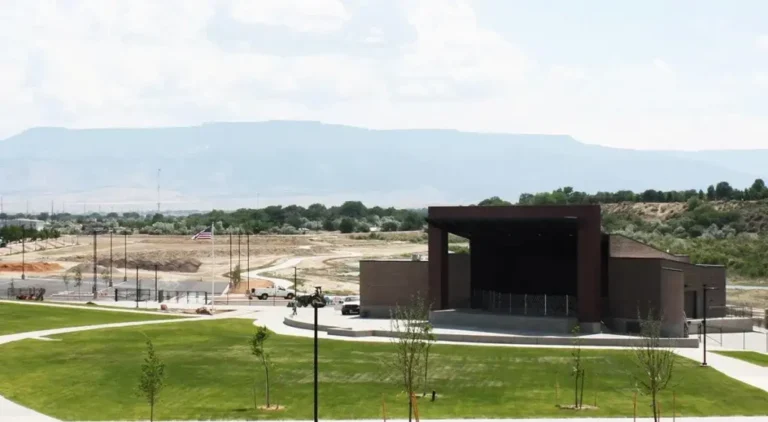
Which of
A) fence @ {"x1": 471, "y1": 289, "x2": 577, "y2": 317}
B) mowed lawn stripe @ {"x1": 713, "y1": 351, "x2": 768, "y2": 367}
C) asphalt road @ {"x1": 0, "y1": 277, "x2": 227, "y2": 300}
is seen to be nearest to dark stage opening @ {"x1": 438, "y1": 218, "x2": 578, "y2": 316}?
fence @ {"x1": 471, "y1": 289, "x2": 577, "y2": 317}

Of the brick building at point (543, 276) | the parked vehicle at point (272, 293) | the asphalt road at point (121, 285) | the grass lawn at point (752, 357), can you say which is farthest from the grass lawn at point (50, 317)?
the grass lawn at point (752, 357)

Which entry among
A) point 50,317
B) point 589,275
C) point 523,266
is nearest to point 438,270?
point 523,266

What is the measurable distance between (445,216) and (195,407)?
117 feet

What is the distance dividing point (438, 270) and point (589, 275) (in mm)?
12715

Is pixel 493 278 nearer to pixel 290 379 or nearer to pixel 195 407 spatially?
pixel 290 379

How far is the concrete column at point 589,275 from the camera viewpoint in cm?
7025

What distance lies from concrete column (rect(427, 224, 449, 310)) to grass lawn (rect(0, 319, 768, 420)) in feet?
40.4

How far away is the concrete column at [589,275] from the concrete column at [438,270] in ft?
37.9

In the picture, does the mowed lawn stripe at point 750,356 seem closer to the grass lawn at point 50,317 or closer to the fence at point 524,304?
the fence at point 524,304

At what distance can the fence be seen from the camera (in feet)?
248

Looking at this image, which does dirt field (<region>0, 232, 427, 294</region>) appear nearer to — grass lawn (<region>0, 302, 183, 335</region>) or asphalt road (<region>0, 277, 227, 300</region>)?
asphalt road (<region>0, 277, 227, 300</region>)

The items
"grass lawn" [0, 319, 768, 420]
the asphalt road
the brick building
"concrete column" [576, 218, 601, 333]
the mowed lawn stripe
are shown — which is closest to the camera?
"grass lawn" [0, 319, 768, 420]

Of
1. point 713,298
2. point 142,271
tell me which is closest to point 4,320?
point 713,298

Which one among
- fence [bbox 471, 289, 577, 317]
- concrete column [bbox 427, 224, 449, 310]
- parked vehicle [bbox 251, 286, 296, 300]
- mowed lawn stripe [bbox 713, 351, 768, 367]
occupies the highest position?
concrete column [bbox 427, 224, 449, 310]
